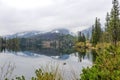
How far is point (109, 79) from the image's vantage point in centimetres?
673

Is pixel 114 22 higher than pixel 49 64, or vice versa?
pixel 114 22

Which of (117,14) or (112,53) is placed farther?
(117,14)

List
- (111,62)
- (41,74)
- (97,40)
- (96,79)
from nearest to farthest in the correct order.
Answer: (41,74) < (96,79) < (111,62) < (97,40)

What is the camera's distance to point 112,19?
8131 centimetres

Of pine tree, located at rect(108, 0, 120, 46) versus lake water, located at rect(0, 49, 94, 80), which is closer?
lake water, located at rect(0, 49, 94, 80)

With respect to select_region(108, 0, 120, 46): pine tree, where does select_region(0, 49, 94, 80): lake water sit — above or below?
below

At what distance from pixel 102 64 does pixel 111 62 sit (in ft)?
0.74

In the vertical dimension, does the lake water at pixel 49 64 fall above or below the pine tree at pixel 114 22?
below

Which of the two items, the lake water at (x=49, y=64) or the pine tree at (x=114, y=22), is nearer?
the lake water at (x=49, y=64)

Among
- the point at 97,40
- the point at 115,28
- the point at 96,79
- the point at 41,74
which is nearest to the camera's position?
the point at 41,74

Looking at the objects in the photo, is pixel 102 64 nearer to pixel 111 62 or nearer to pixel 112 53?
Answer: pixel 111 62

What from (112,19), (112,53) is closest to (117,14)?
(112,19)

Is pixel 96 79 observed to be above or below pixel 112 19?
below

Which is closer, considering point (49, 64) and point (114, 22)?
point (49, 64)
